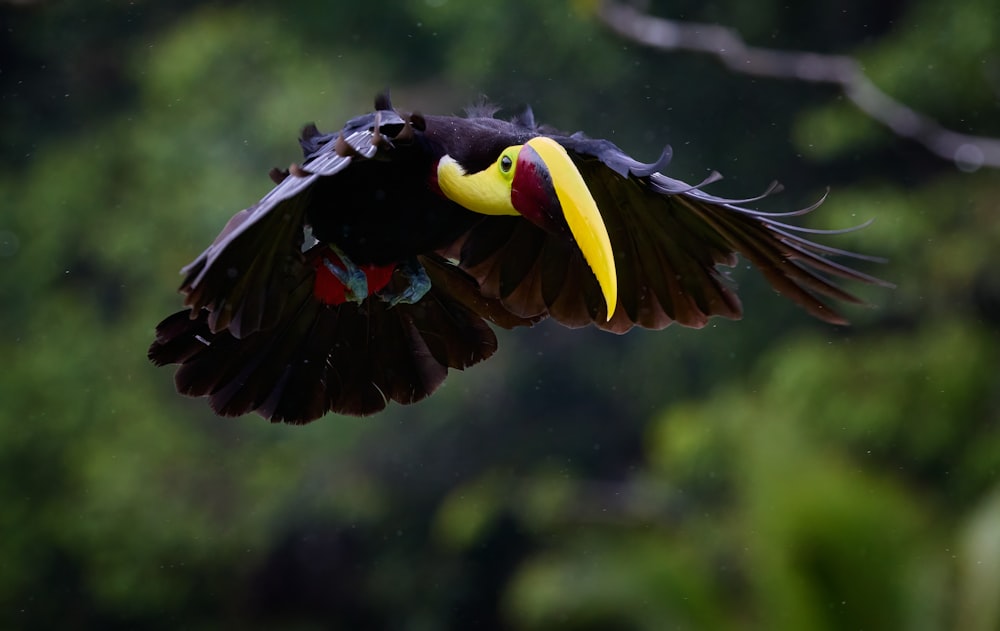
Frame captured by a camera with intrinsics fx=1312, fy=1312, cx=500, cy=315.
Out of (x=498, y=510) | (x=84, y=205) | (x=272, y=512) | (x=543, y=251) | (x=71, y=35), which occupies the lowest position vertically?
(x=498, y=510)

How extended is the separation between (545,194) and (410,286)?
66cm

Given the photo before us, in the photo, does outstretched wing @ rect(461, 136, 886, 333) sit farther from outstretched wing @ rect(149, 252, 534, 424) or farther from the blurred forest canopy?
the blurred forest canopy

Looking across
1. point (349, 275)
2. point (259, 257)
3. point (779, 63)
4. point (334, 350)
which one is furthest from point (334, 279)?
point (779, 63)

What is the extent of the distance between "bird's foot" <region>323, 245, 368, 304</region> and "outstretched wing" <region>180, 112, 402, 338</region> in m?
0.26

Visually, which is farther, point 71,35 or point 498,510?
point 71,35

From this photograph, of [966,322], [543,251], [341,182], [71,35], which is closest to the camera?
[341,182]

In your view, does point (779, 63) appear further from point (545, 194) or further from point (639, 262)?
point (545, 194)

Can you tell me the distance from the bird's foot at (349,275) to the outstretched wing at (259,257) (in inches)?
10.1

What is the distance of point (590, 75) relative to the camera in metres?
8.74

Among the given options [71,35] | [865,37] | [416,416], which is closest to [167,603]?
[416,416]

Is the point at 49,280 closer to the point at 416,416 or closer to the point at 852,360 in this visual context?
the point at 416,416

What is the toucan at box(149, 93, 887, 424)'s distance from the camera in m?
2.38

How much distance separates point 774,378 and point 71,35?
5720 millimetres

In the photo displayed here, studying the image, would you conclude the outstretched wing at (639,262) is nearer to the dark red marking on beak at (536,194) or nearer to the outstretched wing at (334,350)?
the outstretched wing at (334,350)
